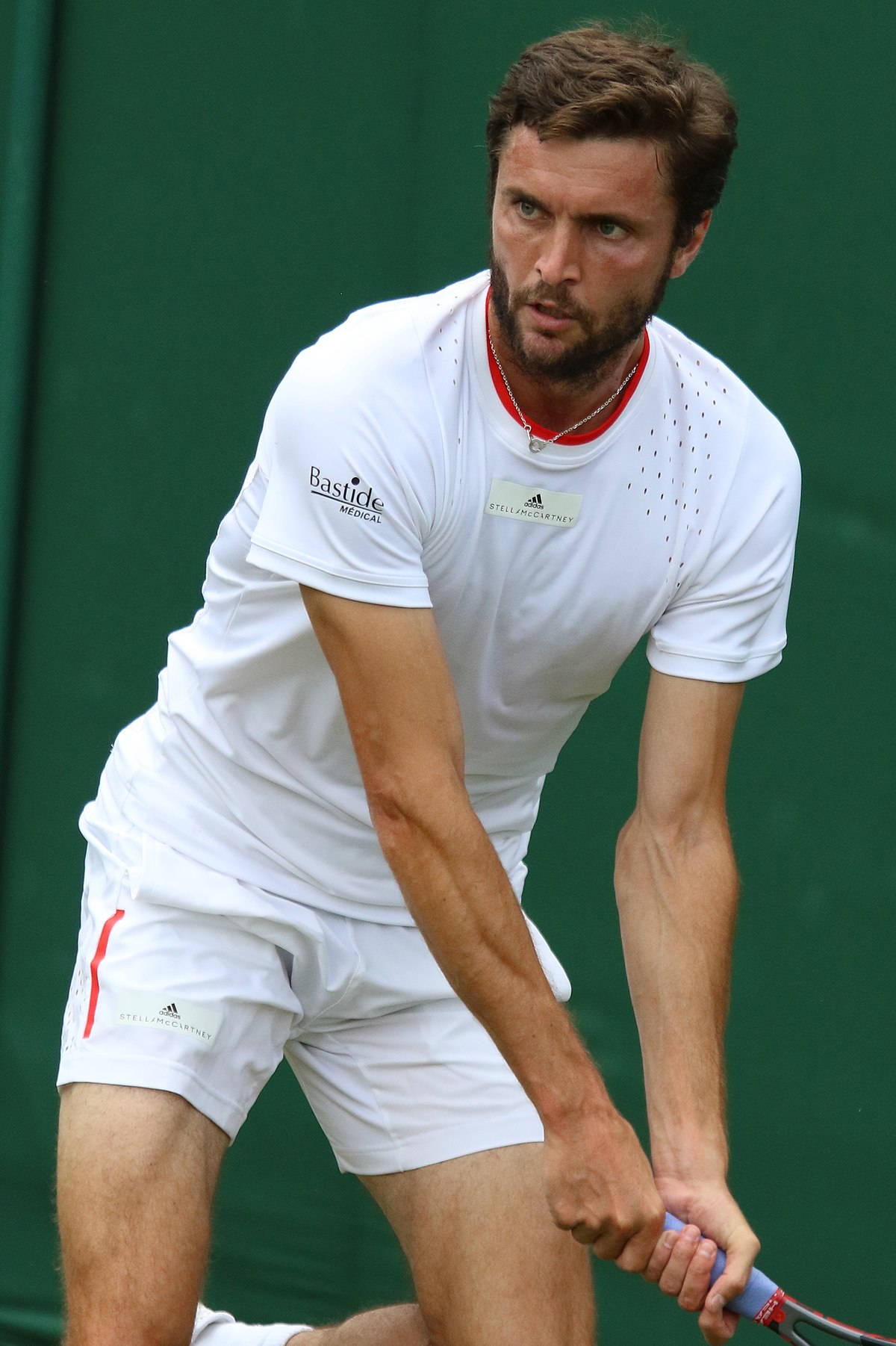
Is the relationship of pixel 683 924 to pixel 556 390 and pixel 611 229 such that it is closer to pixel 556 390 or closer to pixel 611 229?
pixel 556 390

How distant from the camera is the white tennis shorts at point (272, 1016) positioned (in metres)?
2.31

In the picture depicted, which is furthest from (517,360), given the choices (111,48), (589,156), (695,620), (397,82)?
(111,48)

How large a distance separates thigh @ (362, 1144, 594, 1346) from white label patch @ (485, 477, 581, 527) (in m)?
0.79

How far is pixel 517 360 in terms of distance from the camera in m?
2.18

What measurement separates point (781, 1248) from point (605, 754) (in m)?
0.82

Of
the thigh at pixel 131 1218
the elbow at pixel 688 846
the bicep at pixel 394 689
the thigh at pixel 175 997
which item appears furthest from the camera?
the elbow at pixel 688 846

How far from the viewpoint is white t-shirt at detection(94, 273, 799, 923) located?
2092 mm

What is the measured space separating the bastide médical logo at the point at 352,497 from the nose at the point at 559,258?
11.6 inches

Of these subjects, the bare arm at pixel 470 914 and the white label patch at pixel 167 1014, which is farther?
the white label patch at pixel 167 1014

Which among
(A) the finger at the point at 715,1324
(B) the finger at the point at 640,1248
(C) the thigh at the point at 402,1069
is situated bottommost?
(C) the thigh at the point at 402,1069

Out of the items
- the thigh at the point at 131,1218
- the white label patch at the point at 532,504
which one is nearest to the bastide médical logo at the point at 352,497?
the white label patch at the point at 532,504

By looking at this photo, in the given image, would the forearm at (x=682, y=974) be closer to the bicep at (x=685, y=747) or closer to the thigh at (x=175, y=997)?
the bicep at (x=685, y=747)

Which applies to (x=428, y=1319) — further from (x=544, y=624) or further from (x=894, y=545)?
(x=894, y=545)

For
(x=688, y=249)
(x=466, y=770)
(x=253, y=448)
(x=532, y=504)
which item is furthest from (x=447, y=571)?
(x=253, y=448)
